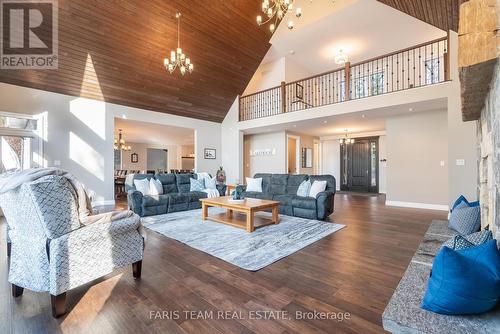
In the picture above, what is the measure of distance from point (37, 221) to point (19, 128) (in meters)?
5.18

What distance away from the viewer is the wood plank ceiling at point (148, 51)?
480 cm

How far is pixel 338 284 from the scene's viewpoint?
7.07 ft

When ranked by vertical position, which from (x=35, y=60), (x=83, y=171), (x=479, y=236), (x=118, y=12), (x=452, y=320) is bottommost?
(x=452, y=320)

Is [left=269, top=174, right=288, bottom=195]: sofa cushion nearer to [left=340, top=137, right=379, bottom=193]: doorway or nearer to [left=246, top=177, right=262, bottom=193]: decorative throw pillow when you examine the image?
[left=246, top=177, right=262, bottom=193]: decorative throw pillow

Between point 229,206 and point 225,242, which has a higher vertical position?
point 229,206

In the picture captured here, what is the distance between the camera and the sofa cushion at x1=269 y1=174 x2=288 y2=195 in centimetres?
561

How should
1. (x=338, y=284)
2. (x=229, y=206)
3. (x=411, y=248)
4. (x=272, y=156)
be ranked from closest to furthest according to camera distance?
(x=338, y=284)
(x=411, y=248)
(x=229, y=206)
(x=272, y=156)

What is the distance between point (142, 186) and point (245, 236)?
2.89m

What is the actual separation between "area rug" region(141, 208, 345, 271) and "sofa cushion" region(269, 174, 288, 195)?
0.91 meters

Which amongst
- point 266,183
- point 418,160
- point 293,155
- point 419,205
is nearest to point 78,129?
point 266,183

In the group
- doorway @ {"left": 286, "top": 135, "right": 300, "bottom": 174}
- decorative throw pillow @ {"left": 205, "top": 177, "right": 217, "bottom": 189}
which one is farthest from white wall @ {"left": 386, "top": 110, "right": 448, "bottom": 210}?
decorative throw pillow @ {"left": 205, "top": 177, "right": 217, "bottom": 189}

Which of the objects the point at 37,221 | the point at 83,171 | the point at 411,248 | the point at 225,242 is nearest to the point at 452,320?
the point at 411,248

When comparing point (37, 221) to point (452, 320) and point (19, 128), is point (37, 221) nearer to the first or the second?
point (452, 320)

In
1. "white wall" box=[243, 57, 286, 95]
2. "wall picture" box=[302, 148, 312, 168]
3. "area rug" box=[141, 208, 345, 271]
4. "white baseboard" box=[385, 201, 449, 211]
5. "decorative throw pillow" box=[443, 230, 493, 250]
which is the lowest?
"area rug" box=[141, 208, 345, 271]
